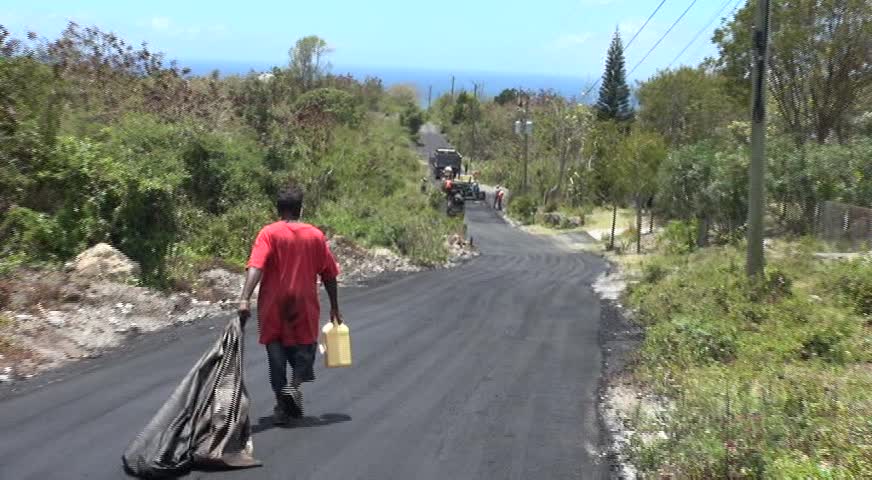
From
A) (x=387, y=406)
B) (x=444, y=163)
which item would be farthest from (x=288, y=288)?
(x=444, y=163)

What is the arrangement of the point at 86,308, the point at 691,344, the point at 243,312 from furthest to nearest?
the point at 86,308 < the point at 691,344 < the point at 243,312

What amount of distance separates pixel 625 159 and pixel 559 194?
1055 inches

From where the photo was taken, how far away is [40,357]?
884 centimetres

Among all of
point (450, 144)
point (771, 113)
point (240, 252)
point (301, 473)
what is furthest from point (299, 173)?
point (450, 144)

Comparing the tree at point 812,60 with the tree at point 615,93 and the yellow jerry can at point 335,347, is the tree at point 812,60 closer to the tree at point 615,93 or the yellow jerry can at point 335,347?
the yellow jerry can at point 335,347

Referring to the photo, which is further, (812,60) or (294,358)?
(812,60)

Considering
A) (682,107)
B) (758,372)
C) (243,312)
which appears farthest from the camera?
(682,107)

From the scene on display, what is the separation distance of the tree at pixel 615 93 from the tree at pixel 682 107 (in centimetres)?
1592

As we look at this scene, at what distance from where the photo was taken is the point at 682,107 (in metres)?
60.2

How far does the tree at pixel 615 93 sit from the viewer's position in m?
79.7

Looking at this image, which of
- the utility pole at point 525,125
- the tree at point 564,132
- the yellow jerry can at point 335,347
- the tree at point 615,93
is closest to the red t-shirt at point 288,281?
the yellow jerry can at point 335,347

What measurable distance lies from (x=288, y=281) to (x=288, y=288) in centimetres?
5

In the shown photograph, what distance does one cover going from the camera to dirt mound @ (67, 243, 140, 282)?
11.8 meters

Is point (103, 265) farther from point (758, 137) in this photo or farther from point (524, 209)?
point (524, 209)
